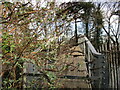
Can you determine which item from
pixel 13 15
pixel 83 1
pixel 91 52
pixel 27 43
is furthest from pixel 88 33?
pixel 13 15

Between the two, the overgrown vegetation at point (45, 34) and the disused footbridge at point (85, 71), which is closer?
the overgrown vegetation at point (45, 34)

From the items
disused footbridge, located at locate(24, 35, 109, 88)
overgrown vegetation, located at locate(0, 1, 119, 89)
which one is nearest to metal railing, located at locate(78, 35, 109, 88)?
disused footbridge, located at locate(24, 35, 109, 88)

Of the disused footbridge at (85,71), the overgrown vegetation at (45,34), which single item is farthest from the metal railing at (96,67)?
the overgrown vegetation at (45,34)

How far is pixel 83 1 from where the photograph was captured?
1.98 meters

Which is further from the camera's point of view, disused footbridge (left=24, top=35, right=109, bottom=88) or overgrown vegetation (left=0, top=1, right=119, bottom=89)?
disused footbridge (left=24, top=35, right=109, bottom=88)

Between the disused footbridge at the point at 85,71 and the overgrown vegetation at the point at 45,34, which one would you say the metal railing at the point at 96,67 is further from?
the overgrown vegetation at the point at 45,34

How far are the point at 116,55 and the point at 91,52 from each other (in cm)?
29

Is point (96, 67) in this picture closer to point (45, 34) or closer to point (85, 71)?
point (85, 71)

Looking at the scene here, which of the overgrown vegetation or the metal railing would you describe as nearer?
the overgrown vegetation

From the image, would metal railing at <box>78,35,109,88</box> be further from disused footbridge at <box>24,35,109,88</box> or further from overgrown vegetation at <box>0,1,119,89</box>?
overgrown vegetation at <box>0,1,119,89</box>

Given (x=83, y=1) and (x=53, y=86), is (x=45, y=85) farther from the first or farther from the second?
(x=83, y=1)

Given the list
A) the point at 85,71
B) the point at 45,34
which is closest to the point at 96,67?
the point at 85,71

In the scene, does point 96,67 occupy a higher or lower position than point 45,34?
lower

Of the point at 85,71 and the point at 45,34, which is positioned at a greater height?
the point at 45,34
